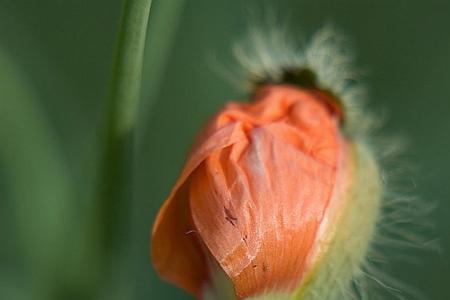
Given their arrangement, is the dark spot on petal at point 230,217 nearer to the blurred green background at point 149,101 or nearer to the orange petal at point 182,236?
the orange petal at point 182,236

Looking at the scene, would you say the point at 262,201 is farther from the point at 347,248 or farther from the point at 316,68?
the point at 316,68

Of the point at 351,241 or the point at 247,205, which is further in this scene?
the point at 351,241

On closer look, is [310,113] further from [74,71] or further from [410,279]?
[74,71]

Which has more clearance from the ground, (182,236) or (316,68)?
(316,68)

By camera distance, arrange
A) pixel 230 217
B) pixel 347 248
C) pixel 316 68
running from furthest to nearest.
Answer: pixel 316 68 < pixel 347 248 < pixel 230 217

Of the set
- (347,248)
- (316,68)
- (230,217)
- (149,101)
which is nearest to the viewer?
(230,217)

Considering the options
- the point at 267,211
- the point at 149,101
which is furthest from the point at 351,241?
the point at 149,101
